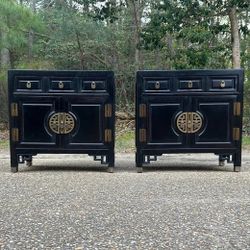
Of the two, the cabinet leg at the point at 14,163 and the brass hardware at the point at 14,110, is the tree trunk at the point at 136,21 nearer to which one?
the brass hardware at the point at 14,110

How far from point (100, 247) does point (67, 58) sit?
463 inches

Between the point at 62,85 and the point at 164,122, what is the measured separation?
4.66 feet

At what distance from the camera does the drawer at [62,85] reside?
5.96m

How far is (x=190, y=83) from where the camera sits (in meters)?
5.98

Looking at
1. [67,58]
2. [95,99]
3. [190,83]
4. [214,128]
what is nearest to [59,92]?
[95,99]

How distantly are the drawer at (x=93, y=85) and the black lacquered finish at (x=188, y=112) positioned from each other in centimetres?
46

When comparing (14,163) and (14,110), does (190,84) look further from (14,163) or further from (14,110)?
(14,163)

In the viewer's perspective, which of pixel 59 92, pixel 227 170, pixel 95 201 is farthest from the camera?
pixel 227 170

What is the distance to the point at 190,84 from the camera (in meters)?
5.99

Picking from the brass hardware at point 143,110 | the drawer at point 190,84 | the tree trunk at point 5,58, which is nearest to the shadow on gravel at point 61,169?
the brass hardware at point 143,110

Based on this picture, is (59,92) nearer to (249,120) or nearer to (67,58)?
(249,120)

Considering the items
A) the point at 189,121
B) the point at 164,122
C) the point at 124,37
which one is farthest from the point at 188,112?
the point at 124,37

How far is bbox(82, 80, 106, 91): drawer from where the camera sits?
19.6ft

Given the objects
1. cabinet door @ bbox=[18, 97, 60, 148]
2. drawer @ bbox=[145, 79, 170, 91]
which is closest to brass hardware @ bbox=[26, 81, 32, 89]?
cabinet door @ bbox=[18, 97, 60, 148]
